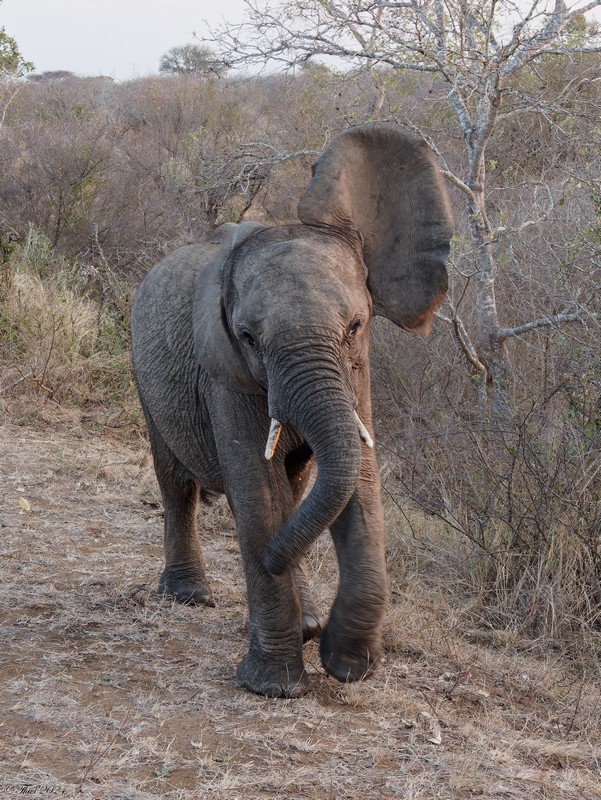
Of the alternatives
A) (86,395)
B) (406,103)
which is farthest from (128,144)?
(86,395)

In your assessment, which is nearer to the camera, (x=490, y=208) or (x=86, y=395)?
(x=86, y=395)

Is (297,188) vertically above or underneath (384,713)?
above

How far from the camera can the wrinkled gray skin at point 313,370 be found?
3756 millimetres

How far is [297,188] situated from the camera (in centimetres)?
1316

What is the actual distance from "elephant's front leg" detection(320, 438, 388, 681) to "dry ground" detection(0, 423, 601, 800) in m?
0.21

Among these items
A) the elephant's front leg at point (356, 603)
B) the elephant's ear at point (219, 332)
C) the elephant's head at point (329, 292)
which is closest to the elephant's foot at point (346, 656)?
the elephant's front leg at point (356, 603)

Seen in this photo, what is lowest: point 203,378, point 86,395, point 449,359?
point 86,395

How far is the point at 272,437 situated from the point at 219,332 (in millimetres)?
528

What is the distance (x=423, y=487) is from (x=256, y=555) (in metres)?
2.59

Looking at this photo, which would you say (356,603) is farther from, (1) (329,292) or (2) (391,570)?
(2) (391,570)

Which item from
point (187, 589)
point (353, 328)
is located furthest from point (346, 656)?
point (187, 589)

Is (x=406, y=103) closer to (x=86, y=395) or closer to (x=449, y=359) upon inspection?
(x=449, y=359)

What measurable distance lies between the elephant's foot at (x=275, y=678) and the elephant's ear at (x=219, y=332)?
1.11 meters

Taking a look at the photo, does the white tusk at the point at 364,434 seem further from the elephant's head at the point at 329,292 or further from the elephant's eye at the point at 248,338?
the elephant's eye at the point at 248,338
